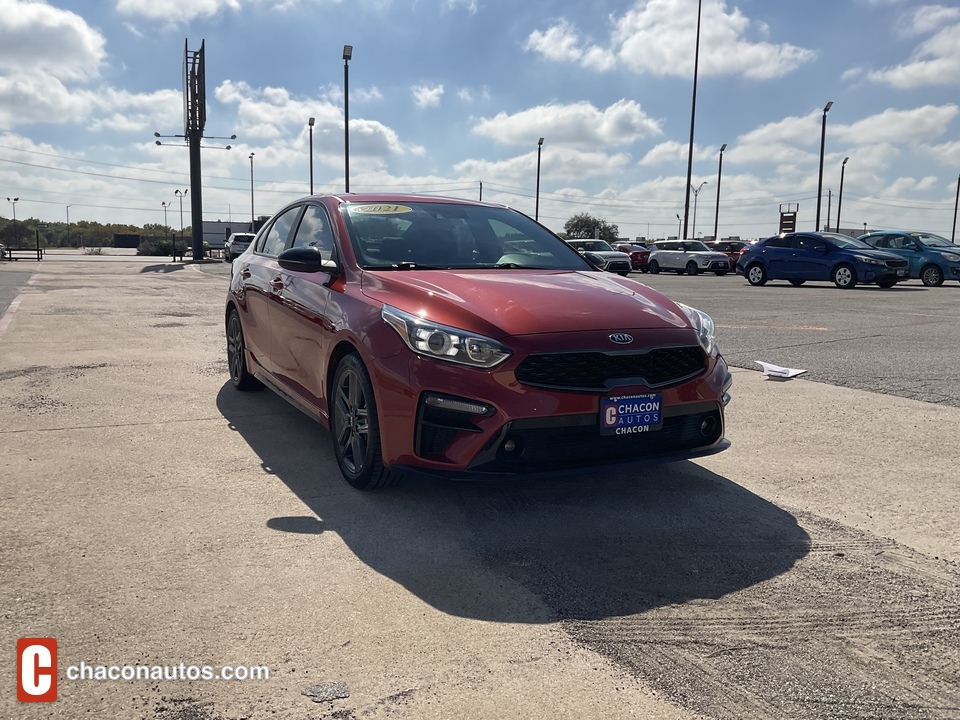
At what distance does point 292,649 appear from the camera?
2.60 m

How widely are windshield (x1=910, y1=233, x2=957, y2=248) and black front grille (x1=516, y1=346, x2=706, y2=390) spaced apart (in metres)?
22.9

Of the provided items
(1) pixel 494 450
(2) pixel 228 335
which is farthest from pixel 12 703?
(2) pixel 228 335

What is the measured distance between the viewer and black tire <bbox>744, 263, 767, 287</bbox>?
77.0 feet

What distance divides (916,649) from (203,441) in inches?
161

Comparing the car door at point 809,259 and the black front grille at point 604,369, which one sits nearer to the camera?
the black front grille at point 604,369

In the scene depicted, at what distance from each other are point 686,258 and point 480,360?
32.3 metres

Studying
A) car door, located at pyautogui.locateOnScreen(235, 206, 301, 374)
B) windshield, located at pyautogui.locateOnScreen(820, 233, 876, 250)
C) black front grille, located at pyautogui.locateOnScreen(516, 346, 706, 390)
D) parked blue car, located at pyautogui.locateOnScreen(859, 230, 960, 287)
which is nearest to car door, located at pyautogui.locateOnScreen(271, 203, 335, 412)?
car door, located at pyautogui.locateOnScreen(235, 206, 301, 374)

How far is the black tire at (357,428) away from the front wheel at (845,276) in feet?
66.4

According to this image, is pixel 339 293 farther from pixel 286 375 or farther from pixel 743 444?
pixel 743 444

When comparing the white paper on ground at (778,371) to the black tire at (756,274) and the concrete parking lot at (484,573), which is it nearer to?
the concrete parking lot at (484,573)

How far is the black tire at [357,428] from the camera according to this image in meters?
3.96

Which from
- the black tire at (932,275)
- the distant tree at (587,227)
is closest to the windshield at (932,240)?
the black tire at (932,275)

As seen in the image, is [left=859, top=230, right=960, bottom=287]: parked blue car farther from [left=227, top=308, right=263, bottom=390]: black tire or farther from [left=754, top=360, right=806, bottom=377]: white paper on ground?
[left=227, top=308, right=263, bottom=390]: black tire

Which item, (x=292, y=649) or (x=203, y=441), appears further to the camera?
(x=203, y=441)
